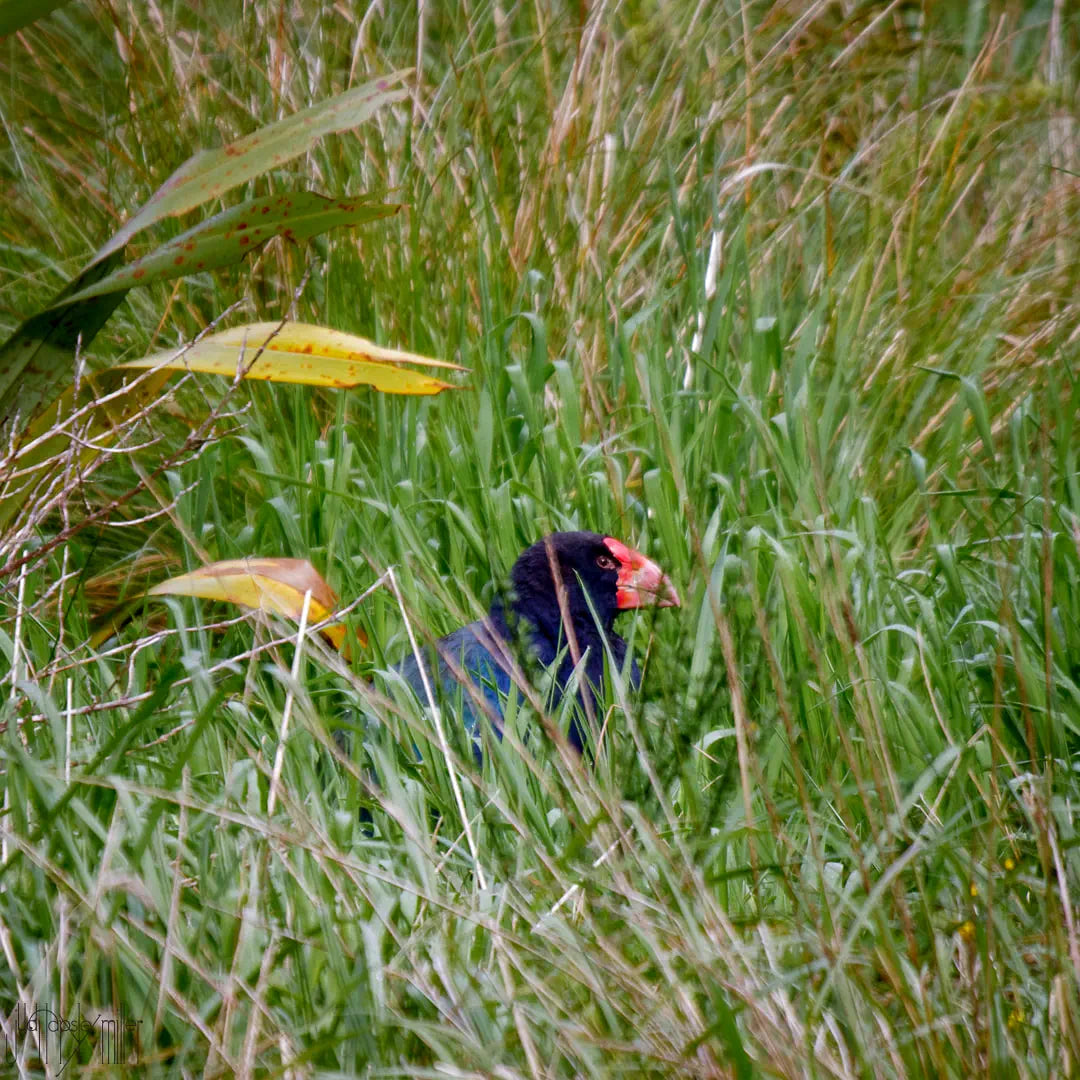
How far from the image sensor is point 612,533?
314 cm

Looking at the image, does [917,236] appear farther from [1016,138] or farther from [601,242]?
[1016,138]

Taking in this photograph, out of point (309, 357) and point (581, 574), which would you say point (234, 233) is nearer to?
point (309, 357)

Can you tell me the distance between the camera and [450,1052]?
4.67ft

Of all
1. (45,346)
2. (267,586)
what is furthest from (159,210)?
(267,586)

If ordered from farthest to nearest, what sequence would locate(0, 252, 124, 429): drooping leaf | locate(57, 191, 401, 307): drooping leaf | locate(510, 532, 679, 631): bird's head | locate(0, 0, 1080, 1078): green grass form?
locate(510, 532, 679, 631): bird's head < locate(0, 252, 124, 429): drooping leaf < locate(57, 191, 401, 307): drooping leaf < locate(0, 0, 1080, 1078): green grass

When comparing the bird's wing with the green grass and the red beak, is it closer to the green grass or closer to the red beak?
the green grass

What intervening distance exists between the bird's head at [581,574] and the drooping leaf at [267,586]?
1.27 ft

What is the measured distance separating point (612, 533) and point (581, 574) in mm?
281

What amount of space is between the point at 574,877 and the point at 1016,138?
3676 millimetres

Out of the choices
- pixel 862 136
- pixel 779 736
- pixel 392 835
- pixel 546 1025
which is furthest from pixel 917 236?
pixel 546 1025

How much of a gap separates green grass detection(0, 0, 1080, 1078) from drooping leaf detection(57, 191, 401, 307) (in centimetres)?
39

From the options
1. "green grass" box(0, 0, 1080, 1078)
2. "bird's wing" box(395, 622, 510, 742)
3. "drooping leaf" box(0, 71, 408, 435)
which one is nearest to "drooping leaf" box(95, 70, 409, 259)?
"drooping leaf" box(0, 71, 408, 435)

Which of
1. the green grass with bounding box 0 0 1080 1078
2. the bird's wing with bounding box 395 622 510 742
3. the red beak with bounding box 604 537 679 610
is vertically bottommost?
the red beak with bounding box 604 537 679 610

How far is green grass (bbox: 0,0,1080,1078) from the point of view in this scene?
1.46m
